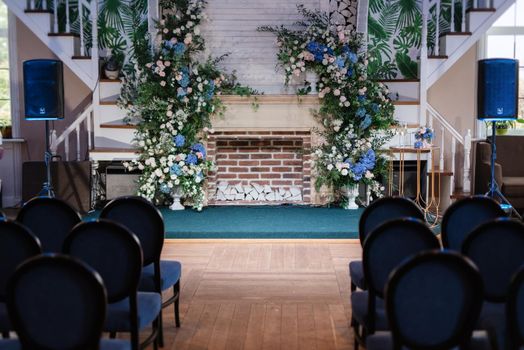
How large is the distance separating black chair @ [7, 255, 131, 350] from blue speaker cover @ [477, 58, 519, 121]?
4634 millimetres

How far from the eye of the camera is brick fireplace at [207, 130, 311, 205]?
775 cm

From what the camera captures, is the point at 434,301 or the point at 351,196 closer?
the point at 434,301

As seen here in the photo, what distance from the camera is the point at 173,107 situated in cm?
706

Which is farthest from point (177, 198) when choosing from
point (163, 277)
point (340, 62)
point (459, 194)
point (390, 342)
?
point (390, 342)

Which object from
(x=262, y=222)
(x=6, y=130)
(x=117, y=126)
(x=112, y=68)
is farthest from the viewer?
(x=6, y=130)

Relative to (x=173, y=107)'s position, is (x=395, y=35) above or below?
above

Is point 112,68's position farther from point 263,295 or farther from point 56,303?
point 56,303

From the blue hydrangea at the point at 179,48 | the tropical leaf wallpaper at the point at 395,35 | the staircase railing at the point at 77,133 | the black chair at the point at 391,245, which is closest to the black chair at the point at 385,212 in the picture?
the black chair at the point at 391,245

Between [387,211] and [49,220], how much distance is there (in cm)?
183

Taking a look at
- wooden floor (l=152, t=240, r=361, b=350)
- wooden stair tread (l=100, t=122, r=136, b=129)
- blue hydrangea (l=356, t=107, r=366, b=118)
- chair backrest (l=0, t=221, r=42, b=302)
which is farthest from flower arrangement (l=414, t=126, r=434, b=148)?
chair backrest (l=0, t=221, r=42, b=302)

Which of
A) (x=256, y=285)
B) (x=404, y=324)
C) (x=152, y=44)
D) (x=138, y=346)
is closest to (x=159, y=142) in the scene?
(x=152, y=44)

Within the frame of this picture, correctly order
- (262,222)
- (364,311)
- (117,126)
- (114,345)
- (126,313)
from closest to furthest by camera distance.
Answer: (114,345) < (126,313) < (364,311) < (262,222) < (117,126)

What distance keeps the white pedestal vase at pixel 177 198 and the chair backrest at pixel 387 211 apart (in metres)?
3.87

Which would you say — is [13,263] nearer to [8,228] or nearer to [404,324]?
[8,228]
